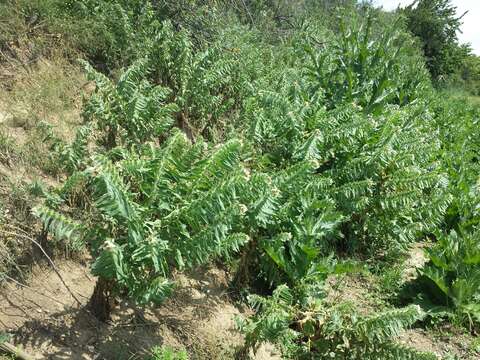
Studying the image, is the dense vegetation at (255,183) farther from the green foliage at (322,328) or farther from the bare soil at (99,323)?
the bare soil at (99,323)

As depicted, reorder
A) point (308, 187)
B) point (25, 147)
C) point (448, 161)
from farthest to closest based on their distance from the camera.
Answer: point (448, 161) → point (308, 187) → point (25, 147)

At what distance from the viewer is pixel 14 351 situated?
9.57 feet

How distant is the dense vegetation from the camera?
328 cm

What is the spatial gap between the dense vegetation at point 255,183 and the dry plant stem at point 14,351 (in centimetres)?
59

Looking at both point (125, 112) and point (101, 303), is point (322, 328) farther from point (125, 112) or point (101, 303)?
point (125, 112)

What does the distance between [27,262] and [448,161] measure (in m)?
6.82

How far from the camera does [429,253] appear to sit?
5258mm

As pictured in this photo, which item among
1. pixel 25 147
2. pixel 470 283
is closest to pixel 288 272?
pixel 470 283

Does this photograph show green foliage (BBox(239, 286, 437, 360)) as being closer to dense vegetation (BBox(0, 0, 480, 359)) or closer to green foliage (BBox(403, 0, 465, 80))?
dense vegetation (BBox(0, 0, 480, 359))

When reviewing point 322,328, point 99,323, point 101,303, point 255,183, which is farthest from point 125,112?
point 322,328

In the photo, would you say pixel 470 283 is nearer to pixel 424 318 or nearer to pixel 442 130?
pixel 424 318

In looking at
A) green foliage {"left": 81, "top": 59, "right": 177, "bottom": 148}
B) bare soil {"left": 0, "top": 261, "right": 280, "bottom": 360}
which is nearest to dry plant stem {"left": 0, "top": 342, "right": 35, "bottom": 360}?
bare soil {"left": 0, "top": 261, "right": 280, "bottom": 360}

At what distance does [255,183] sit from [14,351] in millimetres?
1905

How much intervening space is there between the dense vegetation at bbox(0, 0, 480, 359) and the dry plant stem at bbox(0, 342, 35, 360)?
23.1 inches
